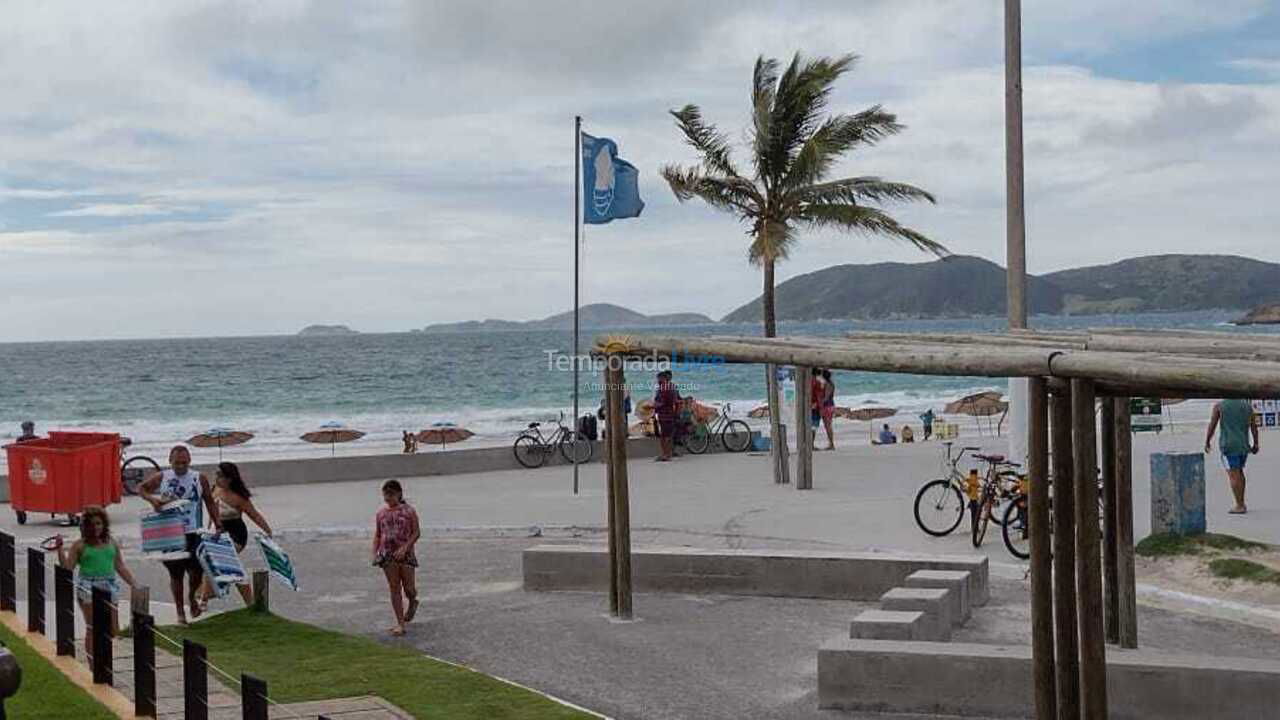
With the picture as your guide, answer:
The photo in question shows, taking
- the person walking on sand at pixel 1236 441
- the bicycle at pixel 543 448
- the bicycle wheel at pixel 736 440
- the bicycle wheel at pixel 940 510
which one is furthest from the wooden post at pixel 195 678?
the bicycle wheel at pixel 736 440

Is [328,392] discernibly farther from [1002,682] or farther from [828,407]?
[1002,682]

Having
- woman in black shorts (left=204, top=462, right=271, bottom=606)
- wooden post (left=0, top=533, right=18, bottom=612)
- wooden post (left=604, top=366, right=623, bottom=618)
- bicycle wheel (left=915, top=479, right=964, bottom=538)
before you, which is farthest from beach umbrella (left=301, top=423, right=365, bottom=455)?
wooden post (left=604, top=366, right=623, bottom=618)

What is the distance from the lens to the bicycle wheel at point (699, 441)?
1097 inches

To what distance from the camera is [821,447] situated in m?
29.4

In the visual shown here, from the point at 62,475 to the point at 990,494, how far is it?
1106 centimetres

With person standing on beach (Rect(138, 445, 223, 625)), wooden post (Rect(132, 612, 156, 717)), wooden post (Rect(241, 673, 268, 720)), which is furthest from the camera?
person standing on beach (Rect(138, 445, 223, 625))

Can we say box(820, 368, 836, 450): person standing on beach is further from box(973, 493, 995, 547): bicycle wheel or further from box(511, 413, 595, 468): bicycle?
box(973, 493, 995, 547): bicycle wheel

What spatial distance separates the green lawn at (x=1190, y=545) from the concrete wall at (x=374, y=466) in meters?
13.3

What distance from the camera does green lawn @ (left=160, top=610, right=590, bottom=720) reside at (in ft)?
32.1

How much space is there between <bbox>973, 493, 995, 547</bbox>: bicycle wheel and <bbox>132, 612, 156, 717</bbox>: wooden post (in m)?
9.24

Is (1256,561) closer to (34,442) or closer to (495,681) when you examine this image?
(495,681)

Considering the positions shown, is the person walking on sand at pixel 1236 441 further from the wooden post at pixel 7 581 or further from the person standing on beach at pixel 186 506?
the wooden post at pixel 7 581

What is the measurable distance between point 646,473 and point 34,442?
30.9 feet

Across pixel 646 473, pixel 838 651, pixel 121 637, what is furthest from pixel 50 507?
pixel 838 651
